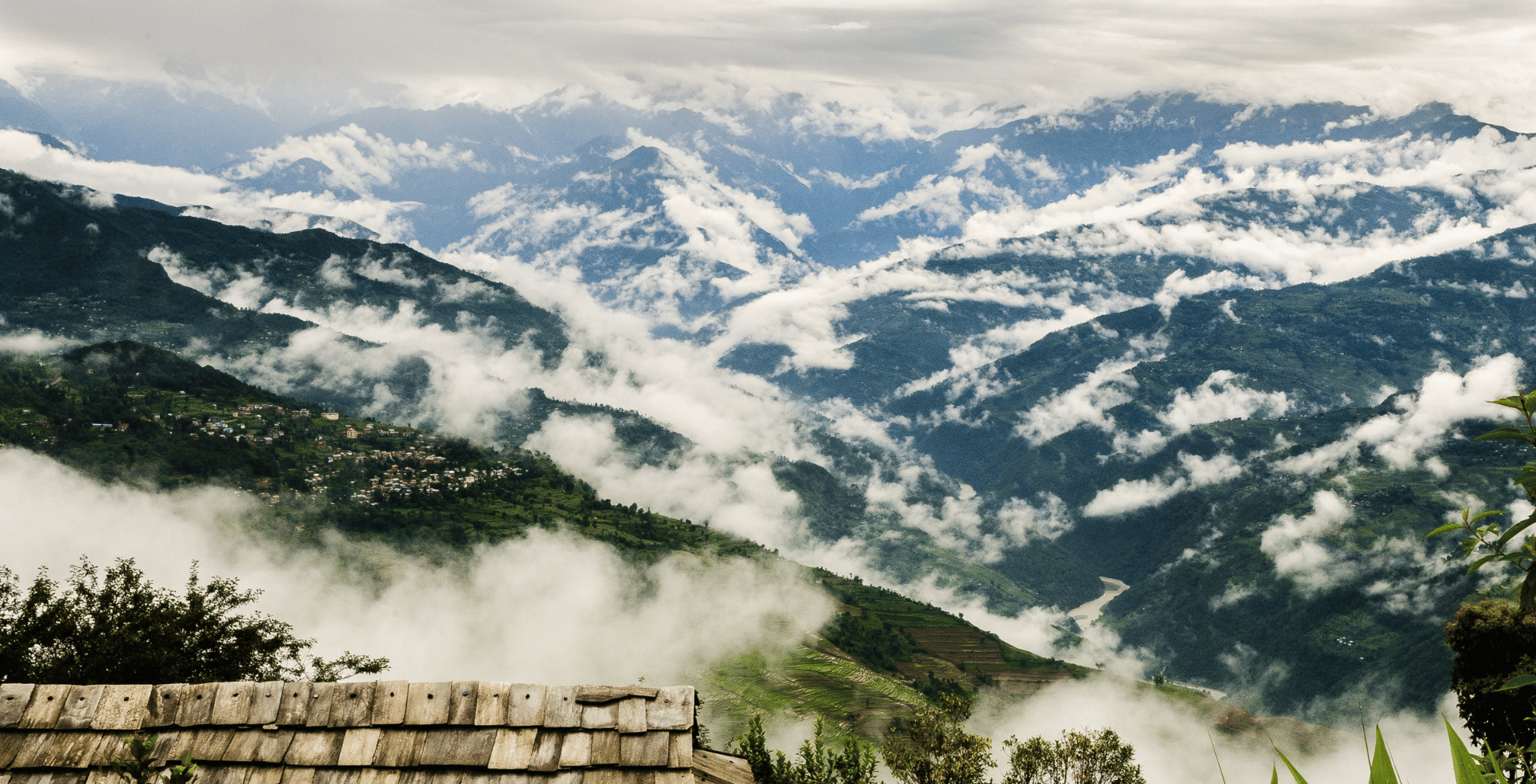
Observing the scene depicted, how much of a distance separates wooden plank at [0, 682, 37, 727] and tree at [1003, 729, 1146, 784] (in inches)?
1822

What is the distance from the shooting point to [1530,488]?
7305mm

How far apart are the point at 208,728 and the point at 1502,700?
6491 cm

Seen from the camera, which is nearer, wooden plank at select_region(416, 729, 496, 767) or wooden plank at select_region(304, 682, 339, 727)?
wooden plank at select_region(416, 729, 496, 767)

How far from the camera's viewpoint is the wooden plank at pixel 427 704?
51.0 feet

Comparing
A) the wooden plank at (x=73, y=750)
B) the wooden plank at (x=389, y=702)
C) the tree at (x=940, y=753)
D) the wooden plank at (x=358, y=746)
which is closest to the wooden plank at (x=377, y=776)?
the wooden plank at (x=358, y=746)

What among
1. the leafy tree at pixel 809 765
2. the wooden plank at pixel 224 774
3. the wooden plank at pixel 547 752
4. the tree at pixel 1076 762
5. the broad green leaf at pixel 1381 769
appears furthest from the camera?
the tree at pixel 1076 762

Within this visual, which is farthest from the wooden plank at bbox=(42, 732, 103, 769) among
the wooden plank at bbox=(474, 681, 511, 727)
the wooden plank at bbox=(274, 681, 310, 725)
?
the wooden plank at bbox=(474, 681, 511, 727)

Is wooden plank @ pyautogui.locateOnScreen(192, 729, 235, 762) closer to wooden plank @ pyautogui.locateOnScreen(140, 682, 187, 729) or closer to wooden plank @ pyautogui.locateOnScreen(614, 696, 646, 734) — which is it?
wooden plank @ pyautogui.locateOnScreen(140, 682, 187, 729)

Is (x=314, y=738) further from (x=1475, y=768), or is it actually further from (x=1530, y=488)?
(x=1530, y=488)

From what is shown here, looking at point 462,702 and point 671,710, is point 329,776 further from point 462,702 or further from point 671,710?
point 671,710

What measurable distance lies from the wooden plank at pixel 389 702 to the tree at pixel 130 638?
36.7 metres

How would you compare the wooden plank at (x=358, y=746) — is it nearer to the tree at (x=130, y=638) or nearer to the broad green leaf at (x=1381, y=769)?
the broad green leaf at (x=1381, y=769)

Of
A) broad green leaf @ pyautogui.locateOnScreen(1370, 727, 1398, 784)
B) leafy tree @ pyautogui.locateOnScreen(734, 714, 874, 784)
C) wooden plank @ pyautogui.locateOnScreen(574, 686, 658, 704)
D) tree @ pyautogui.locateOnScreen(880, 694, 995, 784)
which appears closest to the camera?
broad green leaf @ pyautogui.locateOnScreen(1370, 727, 1398, 784)

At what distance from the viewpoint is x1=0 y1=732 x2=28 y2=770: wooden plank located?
14867 mm
